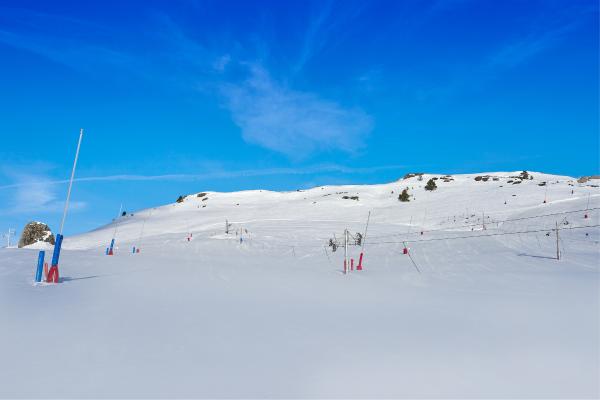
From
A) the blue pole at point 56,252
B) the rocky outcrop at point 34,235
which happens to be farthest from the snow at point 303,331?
the rocky outcrop at point 34,235

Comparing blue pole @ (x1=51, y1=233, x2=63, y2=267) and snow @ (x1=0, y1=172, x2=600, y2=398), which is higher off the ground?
blue pole @ (x1=51, y1=233, x2=63, y2=267)

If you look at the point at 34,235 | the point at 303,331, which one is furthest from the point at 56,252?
the point at 34,235

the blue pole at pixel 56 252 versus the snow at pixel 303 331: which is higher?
the blue pole at pixel 56 252

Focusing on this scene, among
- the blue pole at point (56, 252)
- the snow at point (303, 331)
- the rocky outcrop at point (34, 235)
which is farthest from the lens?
the rocky outcrop at point (34, 235)

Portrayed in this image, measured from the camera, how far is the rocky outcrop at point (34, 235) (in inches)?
1736

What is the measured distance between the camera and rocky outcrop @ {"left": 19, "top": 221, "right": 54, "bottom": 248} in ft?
145

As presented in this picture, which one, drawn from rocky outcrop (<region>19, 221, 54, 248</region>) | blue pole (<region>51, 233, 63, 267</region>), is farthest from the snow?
rocky outcrop (<region>19, 221, 54, 248</region>)

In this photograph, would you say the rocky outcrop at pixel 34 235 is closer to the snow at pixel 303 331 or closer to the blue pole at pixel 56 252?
the snow at pixel 303 331

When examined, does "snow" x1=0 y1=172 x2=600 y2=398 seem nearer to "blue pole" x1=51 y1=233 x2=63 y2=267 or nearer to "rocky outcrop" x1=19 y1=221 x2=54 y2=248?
"blue pole" x1=51 y1=233 x2=63 y2=267

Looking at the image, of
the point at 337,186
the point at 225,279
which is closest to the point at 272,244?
the point at 225,279

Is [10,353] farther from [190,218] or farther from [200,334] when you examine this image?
[190,218]

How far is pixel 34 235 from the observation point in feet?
146

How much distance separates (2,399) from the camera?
353cm

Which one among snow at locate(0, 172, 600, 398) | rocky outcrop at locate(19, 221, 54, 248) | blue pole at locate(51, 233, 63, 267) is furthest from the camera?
rocky outcrop at locate(19, 221, 54, 248)
